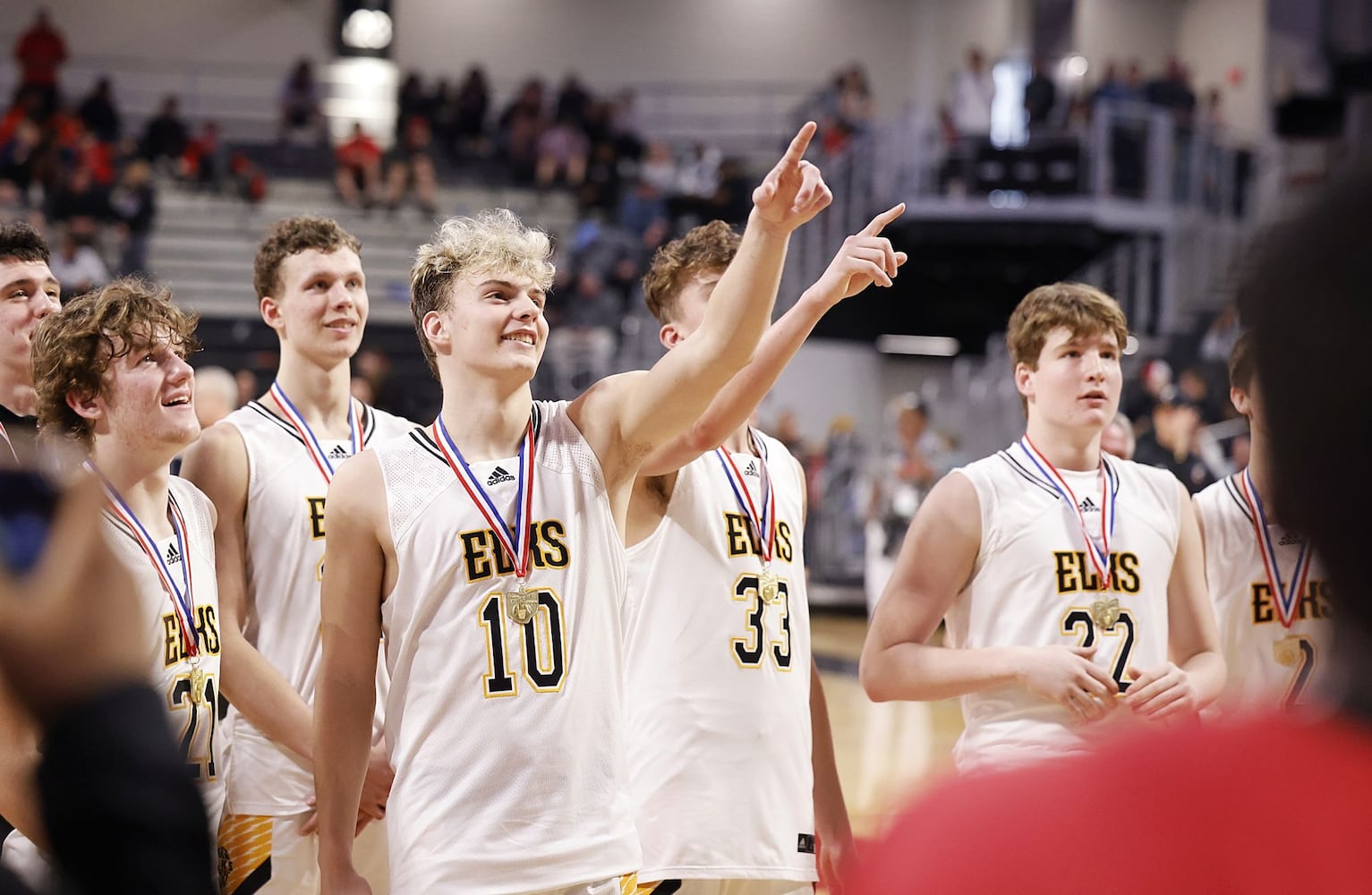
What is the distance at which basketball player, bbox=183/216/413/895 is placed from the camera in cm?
378

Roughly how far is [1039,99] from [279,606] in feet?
51.1

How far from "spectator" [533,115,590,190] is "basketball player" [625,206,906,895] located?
16.7 m

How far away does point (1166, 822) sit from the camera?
860 millimetres

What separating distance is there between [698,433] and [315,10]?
22.2 meters

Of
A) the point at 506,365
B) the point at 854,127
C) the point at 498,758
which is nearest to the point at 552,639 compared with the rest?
the point at 498,758

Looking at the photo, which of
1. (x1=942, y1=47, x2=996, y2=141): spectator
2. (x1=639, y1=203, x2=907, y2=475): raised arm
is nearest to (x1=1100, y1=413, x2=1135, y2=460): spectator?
(x1=639, y1=203, x2=907, y2=475): raised arm

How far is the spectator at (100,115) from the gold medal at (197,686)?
17710 mm

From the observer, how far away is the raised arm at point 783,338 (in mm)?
3180

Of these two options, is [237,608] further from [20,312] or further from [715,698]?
[715,698]

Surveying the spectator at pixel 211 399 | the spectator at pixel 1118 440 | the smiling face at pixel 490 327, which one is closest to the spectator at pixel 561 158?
the spectator at pixel 211 399

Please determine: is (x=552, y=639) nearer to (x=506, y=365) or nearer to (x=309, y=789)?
(x=506, y=365)

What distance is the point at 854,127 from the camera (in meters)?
18.6

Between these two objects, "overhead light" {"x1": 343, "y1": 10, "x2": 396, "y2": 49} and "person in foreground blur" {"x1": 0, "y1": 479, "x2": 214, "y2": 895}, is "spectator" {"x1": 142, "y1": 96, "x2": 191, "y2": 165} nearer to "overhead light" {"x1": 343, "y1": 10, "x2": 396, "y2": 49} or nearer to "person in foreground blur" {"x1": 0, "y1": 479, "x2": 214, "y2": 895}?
"overhead light" {"x1": 343, "y1": 10, "x2": 396, "y2": 49}

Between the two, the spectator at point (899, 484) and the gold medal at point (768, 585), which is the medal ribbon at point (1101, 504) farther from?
A: the spectator at point (899, 484)
